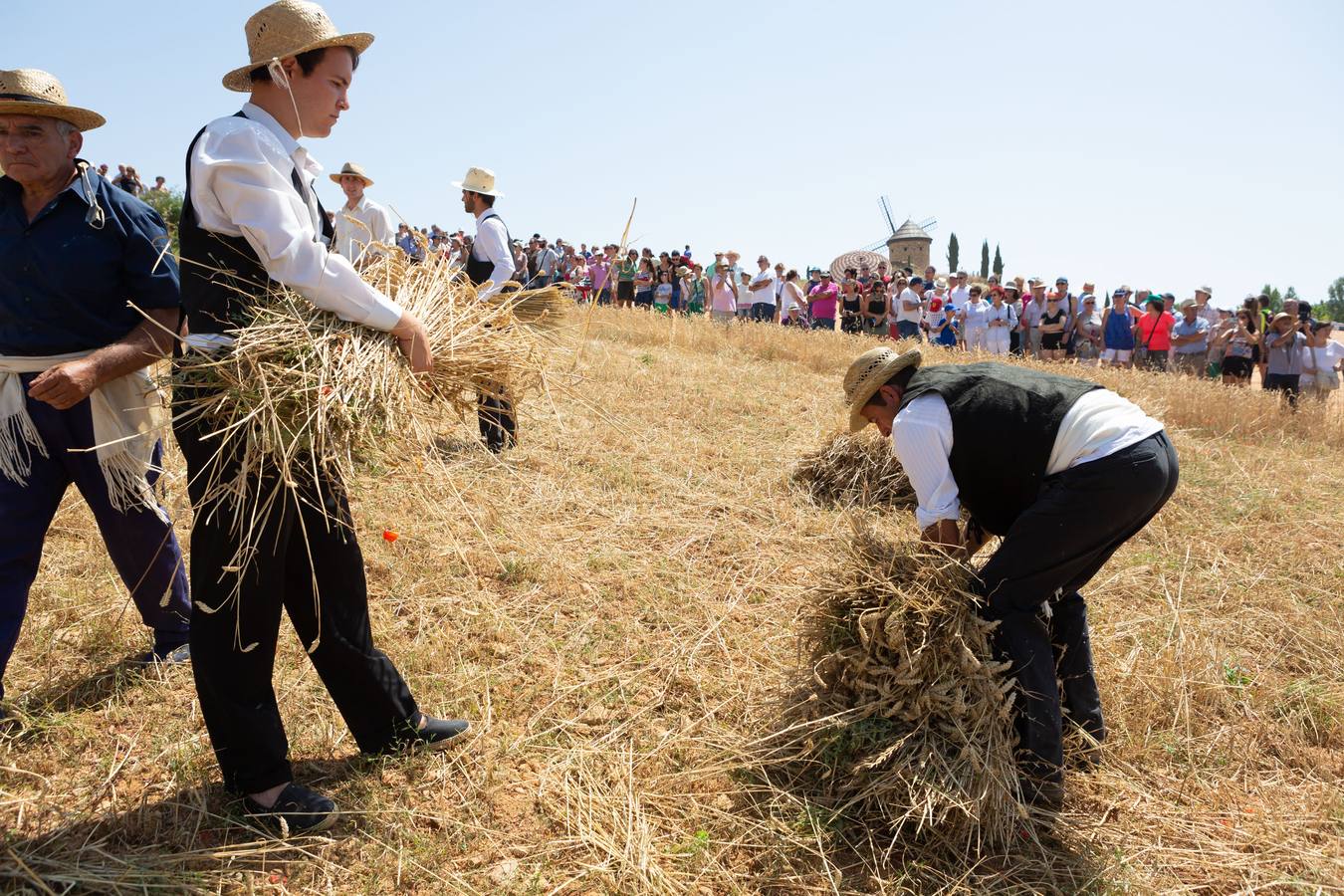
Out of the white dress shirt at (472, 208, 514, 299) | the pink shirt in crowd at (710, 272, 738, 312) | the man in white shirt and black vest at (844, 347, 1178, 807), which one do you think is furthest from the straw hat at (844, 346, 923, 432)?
the pink shirt in crowd at (710, 272, 738, 312)

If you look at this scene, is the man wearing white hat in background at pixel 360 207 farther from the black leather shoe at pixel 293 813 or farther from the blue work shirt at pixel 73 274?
the black leather shoe at pixel 293 813

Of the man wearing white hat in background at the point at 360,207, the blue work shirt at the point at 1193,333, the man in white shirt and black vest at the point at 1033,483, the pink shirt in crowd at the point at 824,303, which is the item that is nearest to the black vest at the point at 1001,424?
the man in white shirt and black vest at the point at 1033,483

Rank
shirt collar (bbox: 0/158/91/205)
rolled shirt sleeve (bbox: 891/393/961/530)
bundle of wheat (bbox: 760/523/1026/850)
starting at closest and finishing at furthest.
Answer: bundle of wheat (bbox: 760/523/1026/850) < rolled shirt sleeve (bbox: 891/393/961/530) < shirt collar (bbox: 0/158/91/205)

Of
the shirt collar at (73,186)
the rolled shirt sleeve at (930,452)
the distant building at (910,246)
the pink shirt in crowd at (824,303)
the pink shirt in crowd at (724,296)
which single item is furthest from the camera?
the distant building at (910,246)

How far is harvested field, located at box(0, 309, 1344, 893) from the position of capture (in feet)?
7.92

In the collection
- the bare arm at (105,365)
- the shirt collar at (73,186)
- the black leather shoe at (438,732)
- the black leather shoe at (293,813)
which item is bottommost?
the black leather shoe at (293,813)

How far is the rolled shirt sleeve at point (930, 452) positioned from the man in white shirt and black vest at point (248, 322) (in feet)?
4.95

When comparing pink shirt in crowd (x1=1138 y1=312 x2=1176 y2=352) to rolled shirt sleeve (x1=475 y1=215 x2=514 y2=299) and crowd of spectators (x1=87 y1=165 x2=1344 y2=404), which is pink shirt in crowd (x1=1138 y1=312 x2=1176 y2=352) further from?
rolled shirt sleeve (x1=475 y1=215 x2=514 y2=299)

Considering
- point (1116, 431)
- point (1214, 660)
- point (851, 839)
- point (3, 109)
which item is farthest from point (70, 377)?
point (1214, 660)

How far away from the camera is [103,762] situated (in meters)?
2.66

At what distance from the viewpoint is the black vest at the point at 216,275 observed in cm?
215

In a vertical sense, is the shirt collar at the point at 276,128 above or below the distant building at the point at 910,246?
below

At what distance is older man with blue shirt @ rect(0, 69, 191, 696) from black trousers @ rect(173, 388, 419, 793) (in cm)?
64

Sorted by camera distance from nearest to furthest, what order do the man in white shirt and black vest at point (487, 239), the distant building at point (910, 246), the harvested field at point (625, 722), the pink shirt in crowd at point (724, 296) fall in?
the harvested field at point (625, 722) → the man in white shirt and black vest at point (487, 239) → the pink shirt in crowd at point (724, 296) → the distant building at point (910, 246)
